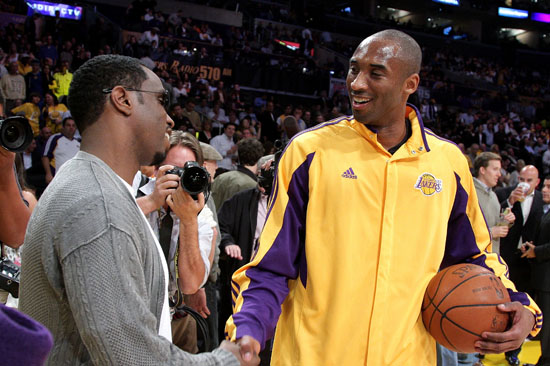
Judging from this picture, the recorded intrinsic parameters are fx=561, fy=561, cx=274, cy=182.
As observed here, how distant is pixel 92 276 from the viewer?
1287 millimetres

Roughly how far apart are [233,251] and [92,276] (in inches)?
130

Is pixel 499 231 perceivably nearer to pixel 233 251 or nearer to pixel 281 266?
pixel 233 251

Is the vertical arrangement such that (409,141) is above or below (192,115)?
above

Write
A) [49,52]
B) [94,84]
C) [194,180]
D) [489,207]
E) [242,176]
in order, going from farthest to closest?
[49,52] < [489,207] < [242,176] < [194,180] < [94,84]

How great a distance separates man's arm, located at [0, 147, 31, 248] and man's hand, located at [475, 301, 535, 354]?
196 centimetres

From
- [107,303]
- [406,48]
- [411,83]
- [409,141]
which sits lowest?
[107,303]

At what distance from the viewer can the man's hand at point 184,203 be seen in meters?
2.65

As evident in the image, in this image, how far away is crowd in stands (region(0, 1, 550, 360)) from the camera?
10.4 m

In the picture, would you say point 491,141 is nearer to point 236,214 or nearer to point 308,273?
point 236,214

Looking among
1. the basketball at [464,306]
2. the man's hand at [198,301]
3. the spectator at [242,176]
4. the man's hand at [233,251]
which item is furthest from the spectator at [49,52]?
the basketball at [464,306]

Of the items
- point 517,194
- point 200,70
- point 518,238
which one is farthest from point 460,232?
point 200,70

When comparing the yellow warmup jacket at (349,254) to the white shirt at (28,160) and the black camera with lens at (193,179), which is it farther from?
the white shirt at (28,160)

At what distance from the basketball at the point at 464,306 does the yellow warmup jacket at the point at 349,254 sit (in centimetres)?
7

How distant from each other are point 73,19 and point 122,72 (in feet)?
53.1
